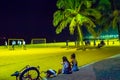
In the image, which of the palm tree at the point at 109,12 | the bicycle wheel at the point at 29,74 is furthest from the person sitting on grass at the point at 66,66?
the palm tree at the point at 109,12

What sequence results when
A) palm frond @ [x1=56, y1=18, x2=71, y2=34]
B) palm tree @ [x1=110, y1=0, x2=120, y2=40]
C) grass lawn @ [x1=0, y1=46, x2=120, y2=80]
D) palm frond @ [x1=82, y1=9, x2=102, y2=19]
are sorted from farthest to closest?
palm tree @ [x1=110, y1=0, x2=120, y2=40] < palm frond @ [x1=56, y1=18, x2=71, y2=34] < palm frond @ [x1=82, y1=9, x2=102, y2=19] < grass lawn @ [x1=0, y1=46, x2=120, y2=80]

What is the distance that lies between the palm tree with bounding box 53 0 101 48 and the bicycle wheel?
25423 millimetres

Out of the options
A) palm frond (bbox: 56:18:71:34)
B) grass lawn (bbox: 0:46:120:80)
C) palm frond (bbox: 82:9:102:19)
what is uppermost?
palm frond (bbox: 82:9:102:19)

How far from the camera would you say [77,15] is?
3891 centimetres

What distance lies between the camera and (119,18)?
40844 millimetres

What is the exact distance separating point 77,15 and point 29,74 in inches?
1052

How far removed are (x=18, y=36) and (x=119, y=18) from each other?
56431mm

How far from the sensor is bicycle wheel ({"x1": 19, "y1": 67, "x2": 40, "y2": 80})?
1248 cm

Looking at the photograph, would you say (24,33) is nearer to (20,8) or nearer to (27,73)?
(20,8)

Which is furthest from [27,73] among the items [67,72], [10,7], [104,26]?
[10,7]

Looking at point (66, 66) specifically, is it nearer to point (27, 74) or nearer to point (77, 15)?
point (27, 74)

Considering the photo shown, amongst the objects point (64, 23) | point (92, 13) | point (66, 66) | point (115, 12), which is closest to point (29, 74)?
point (66, 66)

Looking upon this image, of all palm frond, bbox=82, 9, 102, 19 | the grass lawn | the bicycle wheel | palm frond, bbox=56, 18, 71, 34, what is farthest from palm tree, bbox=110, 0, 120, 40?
the bicycle wheel

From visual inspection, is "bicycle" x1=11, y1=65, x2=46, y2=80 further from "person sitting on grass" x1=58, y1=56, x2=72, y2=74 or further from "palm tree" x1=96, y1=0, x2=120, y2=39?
"palm tree" x1=96, y1=0, x2=120, y2=39
